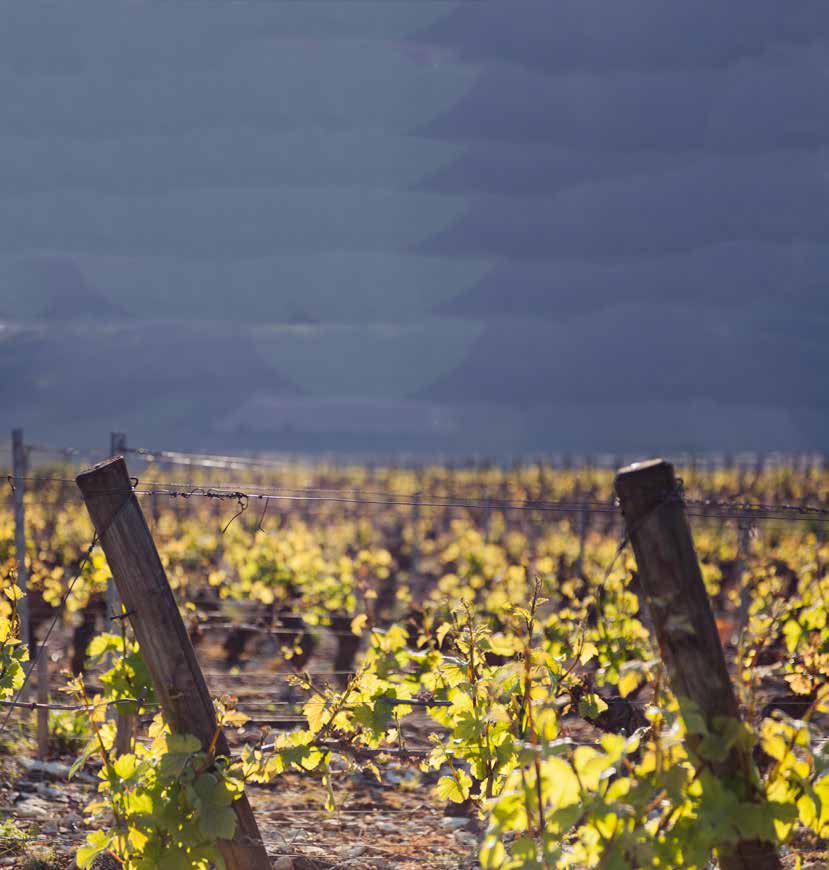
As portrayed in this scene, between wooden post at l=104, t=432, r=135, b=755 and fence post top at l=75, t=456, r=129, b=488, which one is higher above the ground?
fence post top at l=75, t=456, r=129, b=488

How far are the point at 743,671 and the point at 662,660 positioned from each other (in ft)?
0.66

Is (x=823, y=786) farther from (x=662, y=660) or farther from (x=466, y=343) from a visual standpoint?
(x=466, y=343)

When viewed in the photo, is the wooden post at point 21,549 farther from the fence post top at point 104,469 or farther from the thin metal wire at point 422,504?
the fence post top at point 104,469

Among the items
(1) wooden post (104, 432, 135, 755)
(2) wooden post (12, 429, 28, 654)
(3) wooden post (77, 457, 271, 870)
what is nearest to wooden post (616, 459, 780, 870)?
(3) wooden post (77, 457, 271, 870)

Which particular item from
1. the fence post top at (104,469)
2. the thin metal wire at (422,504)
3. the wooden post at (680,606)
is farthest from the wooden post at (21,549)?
the wooden post at (680,606)

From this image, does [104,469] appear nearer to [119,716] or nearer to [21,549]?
[119,716]

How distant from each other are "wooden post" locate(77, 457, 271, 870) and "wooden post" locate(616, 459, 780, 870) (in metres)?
1.47

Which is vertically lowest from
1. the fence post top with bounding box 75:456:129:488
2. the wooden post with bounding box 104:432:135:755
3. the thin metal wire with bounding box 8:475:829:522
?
the wooden post with bounding box 104:432:135:755

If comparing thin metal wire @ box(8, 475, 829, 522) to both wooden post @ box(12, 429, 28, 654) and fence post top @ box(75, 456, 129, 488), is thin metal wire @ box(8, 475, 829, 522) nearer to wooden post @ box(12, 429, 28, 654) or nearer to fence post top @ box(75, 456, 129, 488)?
fence post top @ box(75, 456, 129, 488)

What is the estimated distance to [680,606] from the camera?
9.16 ft

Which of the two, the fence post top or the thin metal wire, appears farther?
the thin metal wire

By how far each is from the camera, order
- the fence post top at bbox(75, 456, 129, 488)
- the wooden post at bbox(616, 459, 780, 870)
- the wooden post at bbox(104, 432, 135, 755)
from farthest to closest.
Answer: the wooden post at bbox(104, 432, 135, 755) → the fence post top at bbox(75, 456, 129, 488) → the wooden post at bbox(616, 459, 780, 870)

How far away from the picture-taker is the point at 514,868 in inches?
102

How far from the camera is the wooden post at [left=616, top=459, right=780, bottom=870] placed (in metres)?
2.75
